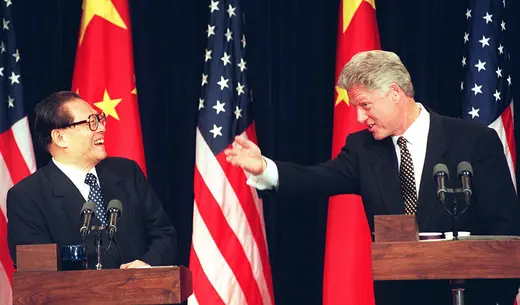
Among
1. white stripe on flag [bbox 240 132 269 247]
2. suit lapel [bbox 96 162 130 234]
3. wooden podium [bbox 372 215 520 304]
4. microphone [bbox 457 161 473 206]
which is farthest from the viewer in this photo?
white stripe on flag [bbox 240 132 269 247]

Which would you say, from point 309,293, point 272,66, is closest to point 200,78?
point 272,66

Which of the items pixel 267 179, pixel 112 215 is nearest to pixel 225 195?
pixel 267 179

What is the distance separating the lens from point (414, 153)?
3896mm

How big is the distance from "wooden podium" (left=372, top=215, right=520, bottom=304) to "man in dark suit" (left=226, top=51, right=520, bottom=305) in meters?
0.56

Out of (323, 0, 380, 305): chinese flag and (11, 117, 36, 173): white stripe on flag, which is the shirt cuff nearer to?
(323, 0, 380, 305): chinese flag

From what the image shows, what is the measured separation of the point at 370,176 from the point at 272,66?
87.9 inches

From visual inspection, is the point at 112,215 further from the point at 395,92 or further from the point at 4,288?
the point at 4,288

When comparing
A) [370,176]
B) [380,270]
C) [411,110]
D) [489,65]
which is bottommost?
[380,270]

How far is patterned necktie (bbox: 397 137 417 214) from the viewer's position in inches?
149

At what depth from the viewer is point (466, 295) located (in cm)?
341

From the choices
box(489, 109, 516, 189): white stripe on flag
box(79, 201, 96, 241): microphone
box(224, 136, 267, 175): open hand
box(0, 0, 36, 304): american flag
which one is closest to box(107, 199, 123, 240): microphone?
box(79, 201, 96, 241): microphone

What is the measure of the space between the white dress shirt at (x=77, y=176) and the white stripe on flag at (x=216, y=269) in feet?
3.87

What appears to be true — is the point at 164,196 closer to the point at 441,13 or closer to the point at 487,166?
the point at 441,13

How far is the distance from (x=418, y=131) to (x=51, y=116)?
160 cm
